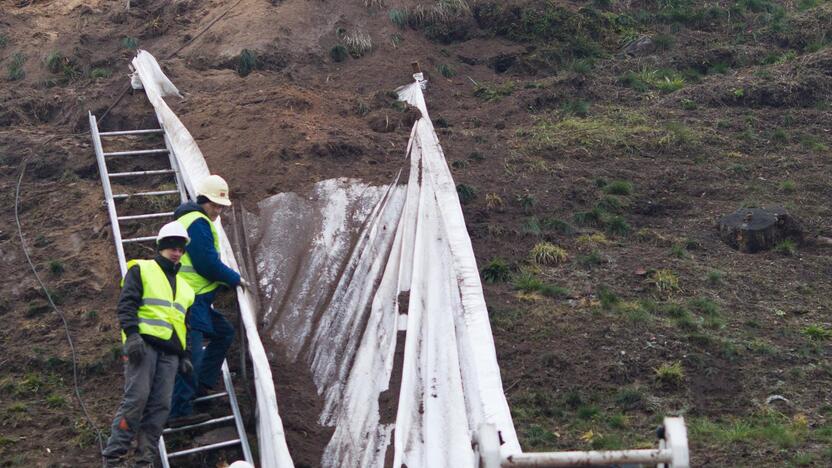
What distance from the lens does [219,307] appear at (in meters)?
9.59

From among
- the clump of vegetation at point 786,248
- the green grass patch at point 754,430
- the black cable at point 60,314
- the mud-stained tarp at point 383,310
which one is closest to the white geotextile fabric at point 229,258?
the mud-stained tarp at point 383,310

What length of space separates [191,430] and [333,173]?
151 inches

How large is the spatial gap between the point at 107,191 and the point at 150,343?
3.87m

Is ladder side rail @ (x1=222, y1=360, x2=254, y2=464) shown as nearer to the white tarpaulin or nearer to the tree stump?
the white tarpaulin

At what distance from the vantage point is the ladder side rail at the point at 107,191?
9.93 meters

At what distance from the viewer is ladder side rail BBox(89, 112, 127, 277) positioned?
9.93 meters

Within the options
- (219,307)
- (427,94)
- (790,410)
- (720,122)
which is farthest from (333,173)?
(720,122)

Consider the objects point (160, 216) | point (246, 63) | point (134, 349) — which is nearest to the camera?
point (134, 349)

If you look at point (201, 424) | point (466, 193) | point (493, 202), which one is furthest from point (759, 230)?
point (201, 424)

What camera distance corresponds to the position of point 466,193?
40.0ft

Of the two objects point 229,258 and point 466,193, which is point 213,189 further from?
point 466,193

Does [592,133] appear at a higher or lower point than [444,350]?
higher

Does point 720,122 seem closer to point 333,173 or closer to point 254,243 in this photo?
point 333,173

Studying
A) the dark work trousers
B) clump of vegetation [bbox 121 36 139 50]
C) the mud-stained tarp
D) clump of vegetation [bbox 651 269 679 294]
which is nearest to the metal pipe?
the mud-stained tarp
